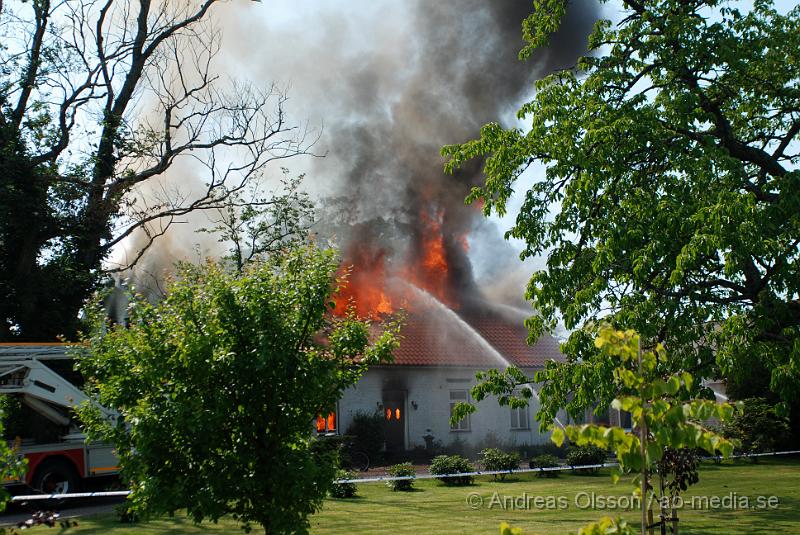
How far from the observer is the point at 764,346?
1137 cm

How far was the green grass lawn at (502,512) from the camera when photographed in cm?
1280

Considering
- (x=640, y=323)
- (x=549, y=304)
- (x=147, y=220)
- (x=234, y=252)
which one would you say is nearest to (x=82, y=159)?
(x=147, y=220)

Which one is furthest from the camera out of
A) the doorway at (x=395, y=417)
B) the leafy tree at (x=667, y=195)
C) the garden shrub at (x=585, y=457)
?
the doorway at (x=395, y=417)

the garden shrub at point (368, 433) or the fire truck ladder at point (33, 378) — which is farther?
the garden shrub at point (368, 433)

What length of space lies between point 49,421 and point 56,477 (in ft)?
4.84

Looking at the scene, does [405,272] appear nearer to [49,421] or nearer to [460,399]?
[460,399]

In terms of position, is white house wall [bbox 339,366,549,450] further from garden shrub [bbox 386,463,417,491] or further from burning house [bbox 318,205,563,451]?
garden shrub [bbox 386,463,417,491]

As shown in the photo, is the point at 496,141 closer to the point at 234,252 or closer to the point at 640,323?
the point at 640,323

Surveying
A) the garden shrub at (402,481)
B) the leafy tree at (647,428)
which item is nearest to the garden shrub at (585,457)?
the garden shrub at (402,481)

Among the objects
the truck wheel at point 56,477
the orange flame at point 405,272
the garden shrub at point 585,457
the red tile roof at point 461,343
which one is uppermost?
the orange flame at point 405,272

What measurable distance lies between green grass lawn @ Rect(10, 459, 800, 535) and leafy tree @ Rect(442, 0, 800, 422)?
253 cm

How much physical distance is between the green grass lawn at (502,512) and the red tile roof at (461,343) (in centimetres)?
1065

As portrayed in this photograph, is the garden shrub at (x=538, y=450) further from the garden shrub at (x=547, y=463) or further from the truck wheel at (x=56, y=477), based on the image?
the truck wheel at (x=56, y=477)

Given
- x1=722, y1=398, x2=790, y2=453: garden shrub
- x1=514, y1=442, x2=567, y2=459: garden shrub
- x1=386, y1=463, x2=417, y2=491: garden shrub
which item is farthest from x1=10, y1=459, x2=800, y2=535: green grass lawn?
x1=514, y1=442, x2=567, y2=459: garden shrub
